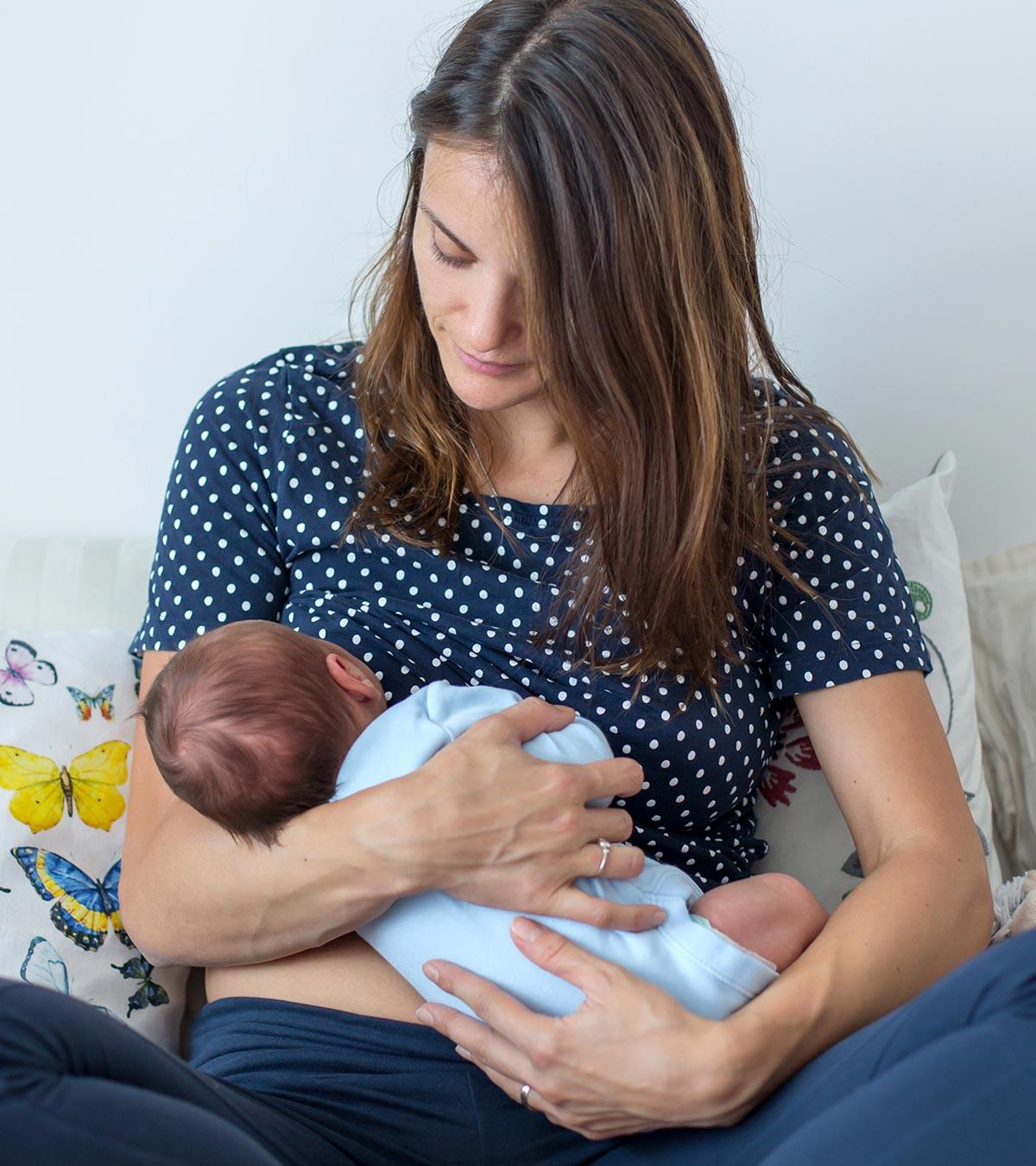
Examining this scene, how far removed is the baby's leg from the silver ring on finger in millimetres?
111

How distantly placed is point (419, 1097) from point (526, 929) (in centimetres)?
21

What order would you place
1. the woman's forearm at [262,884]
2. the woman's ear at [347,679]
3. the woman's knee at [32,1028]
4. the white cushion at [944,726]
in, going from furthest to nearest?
the white cushion at [944,726], the woman's ear at [347,679], the woman's forearm at [262,884], the woman's knee at [32,1028]

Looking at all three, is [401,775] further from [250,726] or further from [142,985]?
[142,985]

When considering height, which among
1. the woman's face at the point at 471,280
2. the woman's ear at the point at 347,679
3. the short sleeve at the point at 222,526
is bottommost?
the woman's ear at the point at 347,679

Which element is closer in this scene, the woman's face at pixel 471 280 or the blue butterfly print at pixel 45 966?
the woman's face at pixel 471 280

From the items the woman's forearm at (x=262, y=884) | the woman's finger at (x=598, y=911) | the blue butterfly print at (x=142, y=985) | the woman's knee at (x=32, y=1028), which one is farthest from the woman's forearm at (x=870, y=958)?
the blue butterfly print at (x=142, y=985)

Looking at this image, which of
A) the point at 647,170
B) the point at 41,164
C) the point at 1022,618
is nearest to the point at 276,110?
the point at 41,164

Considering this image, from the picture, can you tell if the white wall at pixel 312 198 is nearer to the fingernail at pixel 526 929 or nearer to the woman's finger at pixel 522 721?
the woman's finger at pixel 522 721

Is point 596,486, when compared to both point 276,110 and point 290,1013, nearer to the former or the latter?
point 290,1013

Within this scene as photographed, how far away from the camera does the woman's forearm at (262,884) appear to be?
1.15 metres

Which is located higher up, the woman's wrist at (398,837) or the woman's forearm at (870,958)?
the woman's wrist at (398,837)

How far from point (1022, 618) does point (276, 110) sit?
1.39m

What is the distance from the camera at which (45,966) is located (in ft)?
4.50

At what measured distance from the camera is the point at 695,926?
3.74ft
